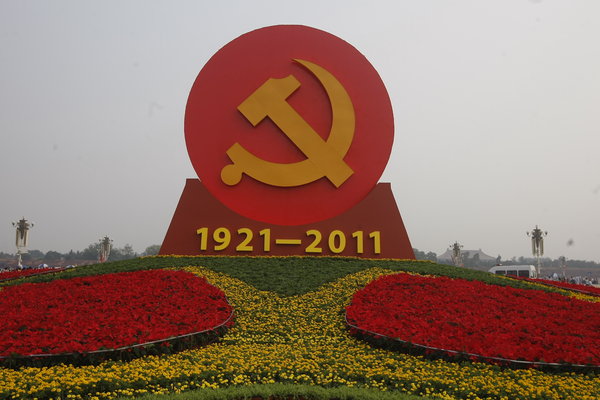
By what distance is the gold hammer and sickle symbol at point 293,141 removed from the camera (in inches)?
561

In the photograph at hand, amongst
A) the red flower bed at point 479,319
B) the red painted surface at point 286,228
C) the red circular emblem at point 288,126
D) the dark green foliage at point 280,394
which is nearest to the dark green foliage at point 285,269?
the red painted surface at point 286,228

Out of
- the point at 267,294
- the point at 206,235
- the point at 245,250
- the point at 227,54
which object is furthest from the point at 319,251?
the point at 227,54

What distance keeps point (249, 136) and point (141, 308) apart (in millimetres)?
7428

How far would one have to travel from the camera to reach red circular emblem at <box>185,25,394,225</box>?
1438 cm

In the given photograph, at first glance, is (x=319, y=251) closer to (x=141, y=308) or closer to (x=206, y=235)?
A: (x=206, y=235)

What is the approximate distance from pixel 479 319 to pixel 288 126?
8232mm

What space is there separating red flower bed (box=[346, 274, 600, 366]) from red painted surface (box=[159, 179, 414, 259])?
4.12 metres

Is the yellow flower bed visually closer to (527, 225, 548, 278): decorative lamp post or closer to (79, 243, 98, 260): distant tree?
(527, 225, 548, 278): decorative lamp post

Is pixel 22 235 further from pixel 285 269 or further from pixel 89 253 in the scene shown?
pixel 89 253

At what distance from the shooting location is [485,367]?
621cm

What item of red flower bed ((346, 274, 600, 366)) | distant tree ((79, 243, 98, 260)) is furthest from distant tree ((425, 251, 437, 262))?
red flower bed ((346, 274, 600, 366))

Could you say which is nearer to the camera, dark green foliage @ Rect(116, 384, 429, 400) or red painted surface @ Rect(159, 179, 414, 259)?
dark green foliage @ Rect(116, 384, 429, 400)

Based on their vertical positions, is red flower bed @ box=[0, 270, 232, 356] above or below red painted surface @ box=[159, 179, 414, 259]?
below

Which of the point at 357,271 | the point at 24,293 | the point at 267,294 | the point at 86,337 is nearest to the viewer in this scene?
the point at 86,337
